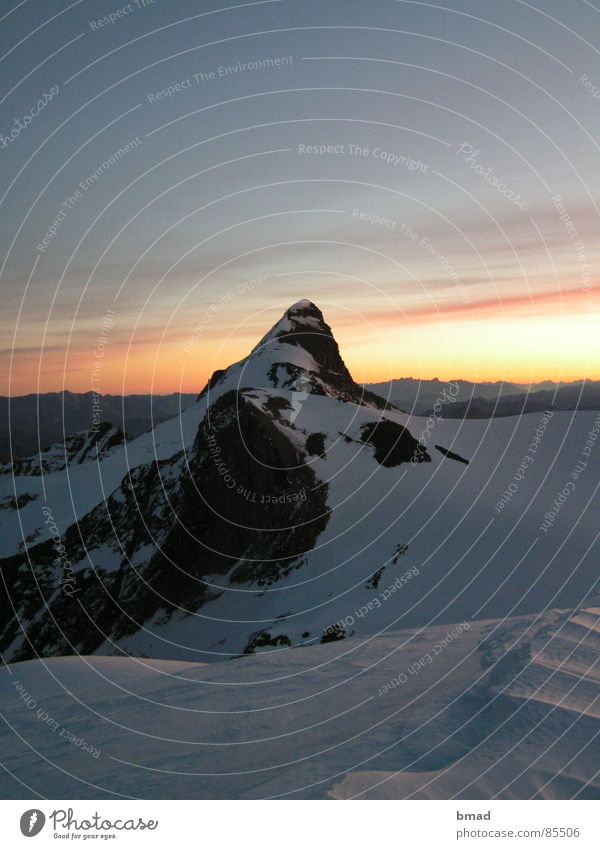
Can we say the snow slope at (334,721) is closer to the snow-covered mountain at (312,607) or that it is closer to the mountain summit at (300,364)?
the snow-covered mountain at (312,607)

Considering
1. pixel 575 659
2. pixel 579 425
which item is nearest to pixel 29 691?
pixel 575 659

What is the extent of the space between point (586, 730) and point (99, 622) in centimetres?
6279

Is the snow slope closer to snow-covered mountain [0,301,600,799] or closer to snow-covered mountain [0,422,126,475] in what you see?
snow-covered mountain [0,301,600,799]

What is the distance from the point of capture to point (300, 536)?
54.1 m

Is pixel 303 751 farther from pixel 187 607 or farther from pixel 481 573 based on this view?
pixel 187 607

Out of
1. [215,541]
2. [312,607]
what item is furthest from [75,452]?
[312,607]

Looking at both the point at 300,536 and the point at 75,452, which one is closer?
the point at 300,536

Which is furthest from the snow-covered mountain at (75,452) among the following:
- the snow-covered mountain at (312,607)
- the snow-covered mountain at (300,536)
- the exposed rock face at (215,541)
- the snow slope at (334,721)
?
the snow slope at (334,721)

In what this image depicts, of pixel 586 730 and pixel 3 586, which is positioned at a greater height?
pixel 586 730

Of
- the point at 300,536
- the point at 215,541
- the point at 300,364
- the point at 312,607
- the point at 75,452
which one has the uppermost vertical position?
the point at 300,364

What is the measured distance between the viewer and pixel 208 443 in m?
69.1

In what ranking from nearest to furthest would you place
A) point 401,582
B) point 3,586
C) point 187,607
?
1. point 401,582
2. point 187,607
3. point 3,586

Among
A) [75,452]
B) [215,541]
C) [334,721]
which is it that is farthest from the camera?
[75,452]

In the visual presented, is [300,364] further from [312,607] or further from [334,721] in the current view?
[334,721]
